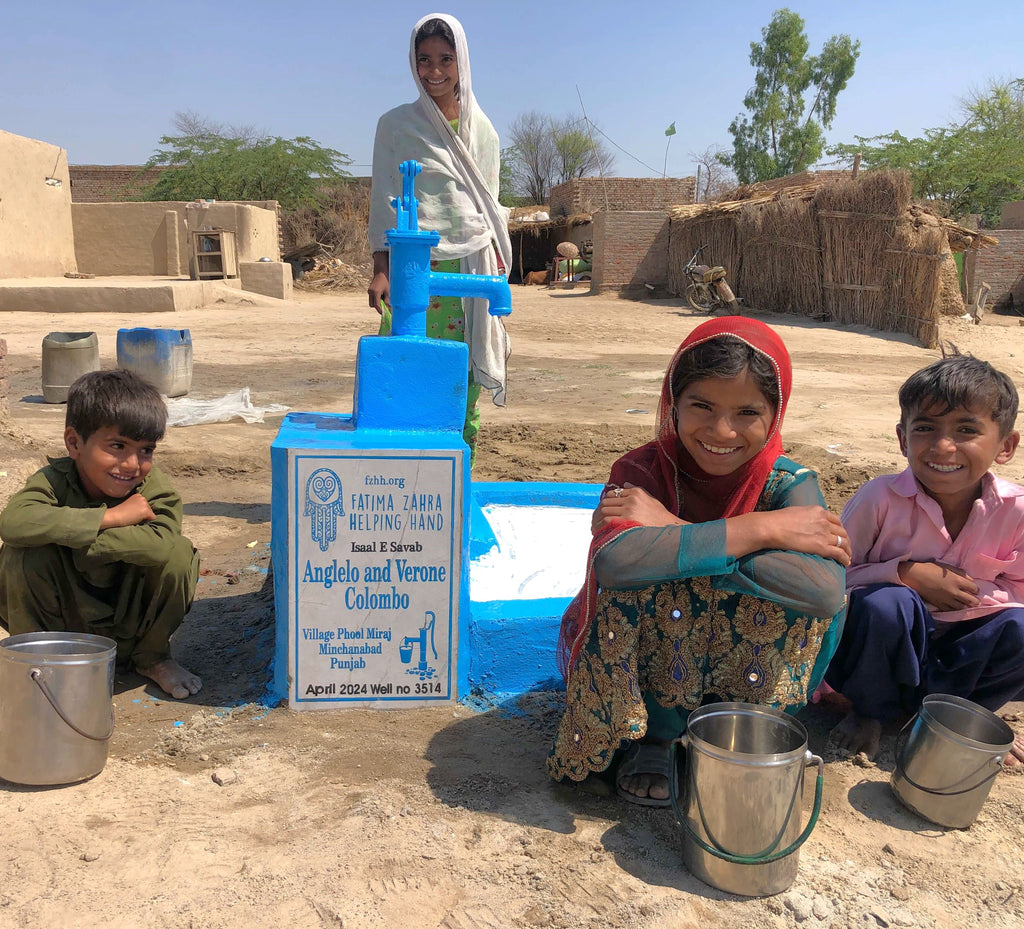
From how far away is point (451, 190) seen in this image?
319cm

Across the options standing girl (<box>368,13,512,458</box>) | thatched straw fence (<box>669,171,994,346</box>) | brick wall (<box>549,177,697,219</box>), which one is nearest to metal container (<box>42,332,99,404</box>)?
standing girl (<box>368,13,512,458</box>)

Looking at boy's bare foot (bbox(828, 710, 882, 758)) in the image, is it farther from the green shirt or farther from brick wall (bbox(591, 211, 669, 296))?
brick wall (bbox(591, 211, 669, 296))

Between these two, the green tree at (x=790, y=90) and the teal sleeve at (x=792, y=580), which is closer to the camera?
the teal sleeve at (x=792, y=580)

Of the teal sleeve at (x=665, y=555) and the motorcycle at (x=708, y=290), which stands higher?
the motorcycle at (x=708, y=290)

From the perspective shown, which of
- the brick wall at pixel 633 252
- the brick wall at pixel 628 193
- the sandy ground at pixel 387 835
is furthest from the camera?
the brick wall at pixel 628 193

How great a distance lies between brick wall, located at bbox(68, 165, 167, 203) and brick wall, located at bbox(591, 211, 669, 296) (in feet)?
48.7

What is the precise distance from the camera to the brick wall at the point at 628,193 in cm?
2327

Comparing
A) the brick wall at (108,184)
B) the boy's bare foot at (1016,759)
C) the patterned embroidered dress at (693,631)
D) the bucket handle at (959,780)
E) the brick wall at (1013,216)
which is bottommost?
the boy's bare foot at (1016,759)

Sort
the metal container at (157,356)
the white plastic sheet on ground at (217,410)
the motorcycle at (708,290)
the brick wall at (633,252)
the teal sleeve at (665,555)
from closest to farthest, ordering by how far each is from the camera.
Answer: the teal sleeve at (665,555) < the white plastic sheet on ground at (217,410) < the metal container at (157,356) < the motorcycle at (708,290) < the brick wall at (633,252)

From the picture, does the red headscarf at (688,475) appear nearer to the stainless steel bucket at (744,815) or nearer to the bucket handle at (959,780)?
the stainless steel bucket at (744,815)

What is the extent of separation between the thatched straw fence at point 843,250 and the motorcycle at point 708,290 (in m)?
0.54

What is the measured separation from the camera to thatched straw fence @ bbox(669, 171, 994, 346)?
12648 millimetres

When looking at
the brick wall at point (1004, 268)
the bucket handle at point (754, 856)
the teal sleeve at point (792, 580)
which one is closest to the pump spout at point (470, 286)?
the teal sleeve at point (792, 580)

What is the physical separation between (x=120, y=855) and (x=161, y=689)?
2.55 feet
